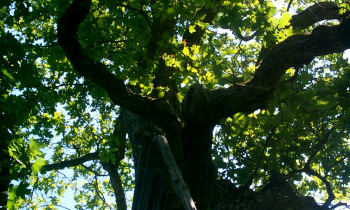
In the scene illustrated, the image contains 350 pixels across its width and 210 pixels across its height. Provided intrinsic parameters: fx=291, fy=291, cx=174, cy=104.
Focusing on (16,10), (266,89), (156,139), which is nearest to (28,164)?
(156,139)

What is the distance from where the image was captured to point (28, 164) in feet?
10.0

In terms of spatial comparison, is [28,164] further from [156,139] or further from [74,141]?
[74,141]

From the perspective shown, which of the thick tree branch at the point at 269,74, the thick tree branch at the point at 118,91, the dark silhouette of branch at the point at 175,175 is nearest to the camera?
the dark silhouette of branch at the point at 175,175

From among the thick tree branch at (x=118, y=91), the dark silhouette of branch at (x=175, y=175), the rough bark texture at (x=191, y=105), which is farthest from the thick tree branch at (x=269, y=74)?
the dark silhouette of branch at (x=175, y=175)

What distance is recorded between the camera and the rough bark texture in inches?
172

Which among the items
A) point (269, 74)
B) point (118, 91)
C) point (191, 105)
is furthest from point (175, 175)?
point (269, 74)

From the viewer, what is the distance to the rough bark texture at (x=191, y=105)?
4.36 meters

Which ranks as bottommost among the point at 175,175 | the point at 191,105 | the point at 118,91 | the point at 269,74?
the point at 175,175

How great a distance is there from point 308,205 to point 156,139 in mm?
3504

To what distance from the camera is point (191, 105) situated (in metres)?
4.97

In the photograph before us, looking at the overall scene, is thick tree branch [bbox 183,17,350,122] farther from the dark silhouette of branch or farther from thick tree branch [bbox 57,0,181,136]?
the dark silhouette of branch

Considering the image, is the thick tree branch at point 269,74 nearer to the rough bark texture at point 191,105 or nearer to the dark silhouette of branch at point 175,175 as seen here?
the rough bark texture at point 191,105

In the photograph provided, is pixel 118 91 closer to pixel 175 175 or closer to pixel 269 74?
pixel 175 175

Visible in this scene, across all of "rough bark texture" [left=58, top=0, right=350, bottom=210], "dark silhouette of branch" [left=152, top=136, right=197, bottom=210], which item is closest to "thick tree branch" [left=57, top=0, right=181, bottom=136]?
"rough bark texture" [left=58, top=0, right=350, bottom=210]
